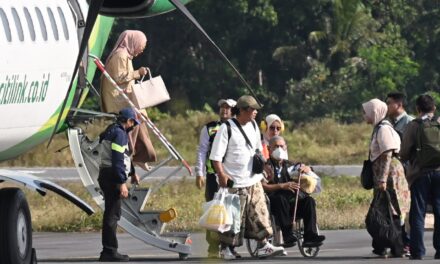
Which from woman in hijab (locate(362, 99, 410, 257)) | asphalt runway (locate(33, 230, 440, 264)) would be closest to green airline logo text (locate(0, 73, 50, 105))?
asphalt runway (locate(33, 230, 440, 264))

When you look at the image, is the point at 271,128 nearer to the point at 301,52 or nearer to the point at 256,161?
the point at 256,161

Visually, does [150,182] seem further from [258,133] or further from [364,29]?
[364,29]

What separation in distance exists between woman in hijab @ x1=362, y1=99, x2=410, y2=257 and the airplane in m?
2.70

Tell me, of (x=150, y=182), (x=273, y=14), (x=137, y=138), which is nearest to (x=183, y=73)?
(x=273, y=14)

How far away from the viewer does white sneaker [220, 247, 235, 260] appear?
17044 mm

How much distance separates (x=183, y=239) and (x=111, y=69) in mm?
2029

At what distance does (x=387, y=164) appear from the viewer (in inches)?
669

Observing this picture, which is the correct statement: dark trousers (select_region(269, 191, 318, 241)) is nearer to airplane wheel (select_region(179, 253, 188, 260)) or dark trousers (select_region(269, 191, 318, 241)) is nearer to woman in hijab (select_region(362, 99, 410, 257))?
woman in hijab (select_region(362, 99, 410, 257))

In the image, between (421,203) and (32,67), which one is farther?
(421,203)

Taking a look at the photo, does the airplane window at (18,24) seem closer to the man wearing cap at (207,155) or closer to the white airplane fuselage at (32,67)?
the white airplane fuselage at (32,67)

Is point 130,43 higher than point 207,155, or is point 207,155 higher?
point 130,43

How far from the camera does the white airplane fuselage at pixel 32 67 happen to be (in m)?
13.4

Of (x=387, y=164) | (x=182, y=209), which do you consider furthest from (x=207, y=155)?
(x=182, y=209)

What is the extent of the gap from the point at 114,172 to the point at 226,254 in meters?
1.51
